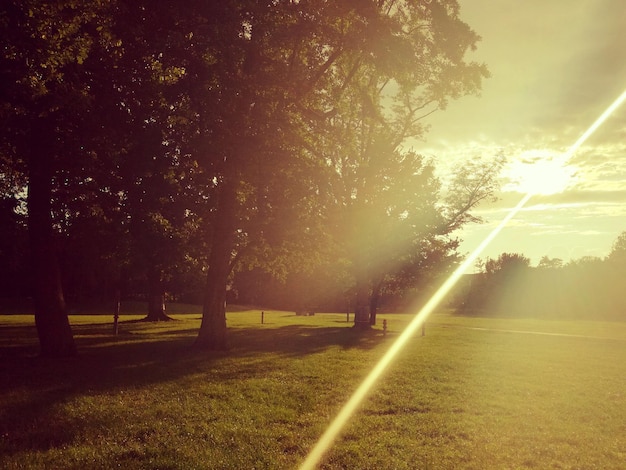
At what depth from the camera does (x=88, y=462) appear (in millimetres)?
6551

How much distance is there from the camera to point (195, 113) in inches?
658

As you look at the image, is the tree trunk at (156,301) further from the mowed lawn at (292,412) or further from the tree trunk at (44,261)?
the tree trunk at (44,261)

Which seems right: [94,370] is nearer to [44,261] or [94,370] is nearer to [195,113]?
[44,261]

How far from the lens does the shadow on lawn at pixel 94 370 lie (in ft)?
26.8

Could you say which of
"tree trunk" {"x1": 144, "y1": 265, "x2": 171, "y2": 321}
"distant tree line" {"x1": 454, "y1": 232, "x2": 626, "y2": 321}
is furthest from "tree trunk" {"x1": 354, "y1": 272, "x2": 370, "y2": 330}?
"distant tree line" {"x1": 454, "y1": 232, "x2": 626, "y2": 321}

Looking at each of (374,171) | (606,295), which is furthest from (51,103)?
(606,295)

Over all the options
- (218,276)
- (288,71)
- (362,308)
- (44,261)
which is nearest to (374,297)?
(362,308)

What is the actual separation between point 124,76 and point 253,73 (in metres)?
3.99

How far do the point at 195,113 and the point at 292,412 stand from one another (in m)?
10.7

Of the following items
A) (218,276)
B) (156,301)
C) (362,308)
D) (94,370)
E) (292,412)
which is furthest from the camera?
(156,301)

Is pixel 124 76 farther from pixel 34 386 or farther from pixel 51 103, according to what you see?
pixel 34 386

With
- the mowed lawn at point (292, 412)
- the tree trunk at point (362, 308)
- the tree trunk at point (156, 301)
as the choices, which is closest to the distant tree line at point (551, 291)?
the tree trunk at point (362, 308)

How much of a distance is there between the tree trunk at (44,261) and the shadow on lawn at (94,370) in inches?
28.8

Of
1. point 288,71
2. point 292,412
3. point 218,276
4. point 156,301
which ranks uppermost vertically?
point 288,71
